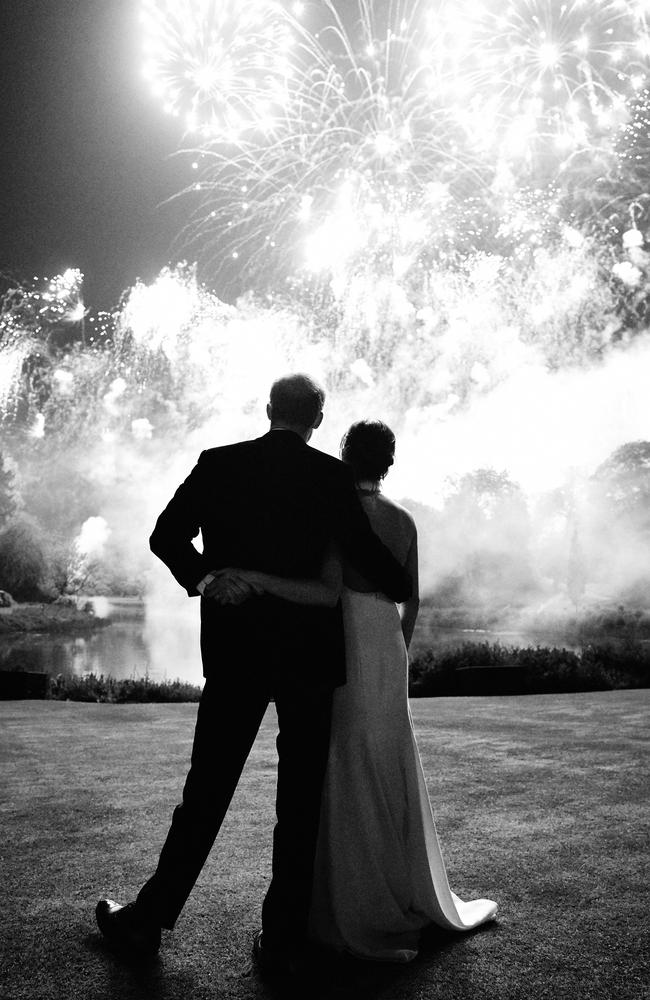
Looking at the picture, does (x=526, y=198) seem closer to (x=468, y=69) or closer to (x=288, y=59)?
(x=468, y=69)

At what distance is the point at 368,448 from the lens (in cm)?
302

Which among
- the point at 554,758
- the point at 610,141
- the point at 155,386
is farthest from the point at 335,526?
the point at 155,386

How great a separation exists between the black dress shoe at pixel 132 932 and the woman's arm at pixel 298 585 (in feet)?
3.80

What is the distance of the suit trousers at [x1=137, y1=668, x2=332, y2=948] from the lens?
2477mm

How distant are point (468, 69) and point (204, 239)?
34.0ft

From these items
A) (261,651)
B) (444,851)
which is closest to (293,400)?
(261,651)

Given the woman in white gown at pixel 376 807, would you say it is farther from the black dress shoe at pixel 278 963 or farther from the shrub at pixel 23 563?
the shrub at pixel 23 563

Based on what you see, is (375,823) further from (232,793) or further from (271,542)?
(271,542)

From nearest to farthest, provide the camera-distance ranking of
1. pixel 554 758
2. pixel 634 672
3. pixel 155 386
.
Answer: pixel 554 758, pixel 634 672, pixel 155 386

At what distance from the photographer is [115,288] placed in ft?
84.0

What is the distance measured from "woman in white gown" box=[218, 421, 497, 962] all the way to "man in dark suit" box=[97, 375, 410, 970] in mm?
110

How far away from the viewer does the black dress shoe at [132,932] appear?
2498 mm

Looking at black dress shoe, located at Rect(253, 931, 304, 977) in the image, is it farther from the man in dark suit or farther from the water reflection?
the water reflection

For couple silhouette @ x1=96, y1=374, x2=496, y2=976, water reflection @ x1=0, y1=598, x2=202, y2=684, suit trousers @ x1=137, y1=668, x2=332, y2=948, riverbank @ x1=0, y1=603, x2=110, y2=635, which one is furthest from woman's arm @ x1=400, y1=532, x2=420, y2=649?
water reflection @ x1=0, y1=598, x2=202, y2=684
